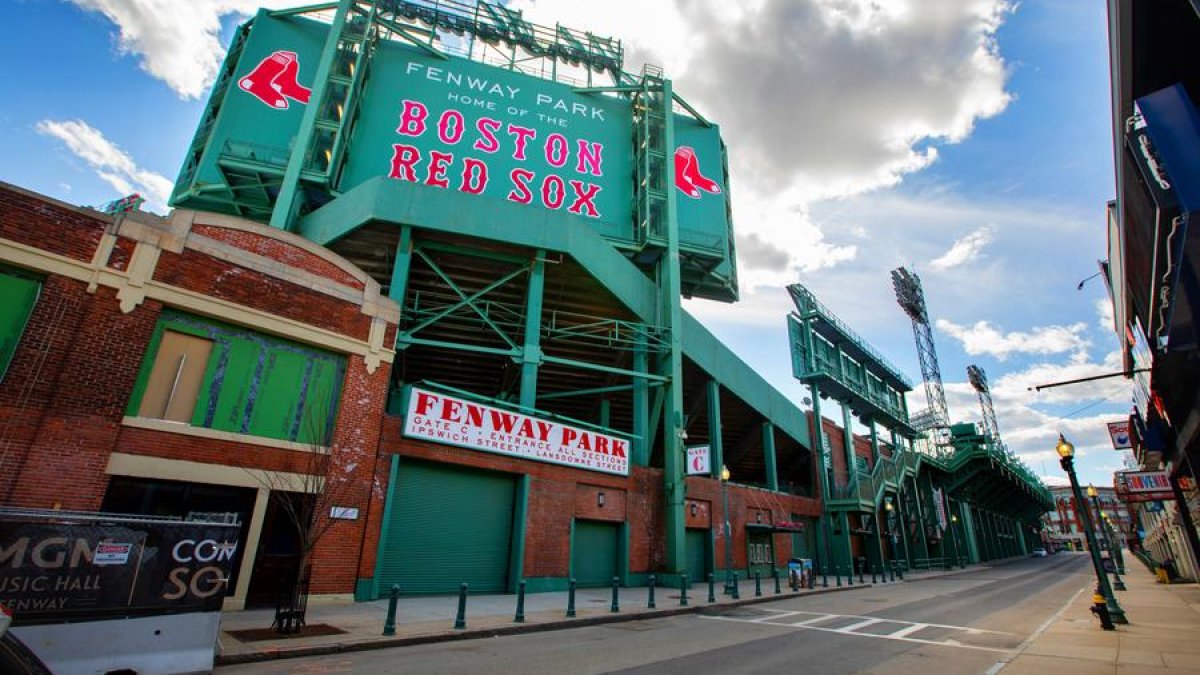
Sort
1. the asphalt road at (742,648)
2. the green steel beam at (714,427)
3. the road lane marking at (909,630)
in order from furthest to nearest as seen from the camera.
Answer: the green steel beam at (714,427) < the road lane marking at (909,630) < the asphalt road at (742,648)

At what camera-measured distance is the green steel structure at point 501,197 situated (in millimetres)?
21812

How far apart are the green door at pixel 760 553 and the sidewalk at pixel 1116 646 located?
15.5 metres

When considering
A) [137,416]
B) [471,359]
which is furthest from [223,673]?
[471,359]

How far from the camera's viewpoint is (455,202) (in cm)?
2094

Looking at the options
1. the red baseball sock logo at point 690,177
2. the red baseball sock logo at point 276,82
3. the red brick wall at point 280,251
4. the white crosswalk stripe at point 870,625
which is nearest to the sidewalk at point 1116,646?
the white crosswalk stripe at point 870,625

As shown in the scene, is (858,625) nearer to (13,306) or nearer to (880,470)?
(13,306)

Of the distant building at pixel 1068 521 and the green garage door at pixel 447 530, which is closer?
the green garage door at pixel 447 530

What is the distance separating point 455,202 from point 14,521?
54.0ft

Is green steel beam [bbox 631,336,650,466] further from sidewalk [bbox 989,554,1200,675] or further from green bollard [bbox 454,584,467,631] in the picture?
sidewalk [bbox 989,554,1200,675]

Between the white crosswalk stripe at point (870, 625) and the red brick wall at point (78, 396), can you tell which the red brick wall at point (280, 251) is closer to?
the red brick wall at point (78, 396)

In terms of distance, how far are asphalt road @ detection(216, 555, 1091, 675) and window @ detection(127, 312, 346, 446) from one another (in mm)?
6921

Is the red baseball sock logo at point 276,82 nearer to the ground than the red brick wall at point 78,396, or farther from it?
farther from it

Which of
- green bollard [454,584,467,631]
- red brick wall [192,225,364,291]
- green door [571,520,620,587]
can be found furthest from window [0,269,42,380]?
Result: green door [571,520,620,587]

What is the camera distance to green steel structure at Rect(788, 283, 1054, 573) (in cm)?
3891
